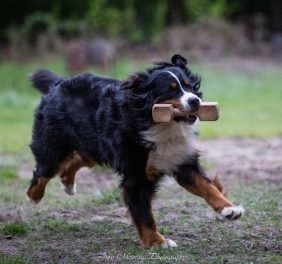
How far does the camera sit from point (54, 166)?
8109mm

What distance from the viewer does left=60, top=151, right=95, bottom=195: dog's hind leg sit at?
8.46 metres

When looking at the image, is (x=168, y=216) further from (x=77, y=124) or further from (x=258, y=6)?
(x=258, y=6)

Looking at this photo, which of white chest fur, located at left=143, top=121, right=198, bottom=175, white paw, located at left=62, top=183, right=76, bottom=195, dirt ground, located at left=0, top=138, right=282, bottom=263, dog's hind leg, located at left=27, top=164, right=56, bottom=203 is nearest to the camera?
dirt ground, located at left=0, top=138, right=282, bottom=263

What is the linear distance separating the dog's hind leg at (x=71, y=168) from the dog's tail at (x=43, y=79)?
2.69 feet

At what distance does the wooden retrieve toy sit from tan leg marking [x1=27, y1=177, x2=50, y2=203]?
7.24 feet

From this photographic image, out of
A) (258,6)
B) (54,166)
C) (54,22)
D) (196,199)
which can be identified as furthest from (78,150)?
(258,6)

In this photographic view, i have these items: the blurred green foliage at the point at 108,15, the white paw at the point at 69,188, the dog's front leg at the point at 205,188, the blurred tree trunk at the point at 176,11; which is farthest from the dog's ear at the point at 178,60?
the blurred tree trunk at the point at 176,11

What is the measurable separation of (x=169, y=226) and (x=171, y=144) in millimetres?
989

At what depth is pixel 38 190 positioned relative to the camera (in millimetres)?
8281

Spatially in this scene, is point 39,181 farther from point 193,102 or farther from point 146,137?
point 193,102

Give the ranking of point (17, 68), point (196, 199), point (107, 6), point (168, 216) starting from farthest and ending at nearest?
point (107, 6), point (17, 68), point (196, 199), point (168, 216)

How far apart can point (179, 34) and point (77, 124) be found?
23181 millimetres

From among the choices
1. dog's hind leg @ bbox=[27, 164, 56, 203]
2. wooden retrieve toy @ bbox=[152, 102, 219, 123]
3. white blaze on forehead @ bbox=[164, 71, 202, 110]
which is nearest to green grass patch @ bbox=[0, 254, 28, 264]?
wooden retrieve toy @ bbox=[152, 102, 219, 123]

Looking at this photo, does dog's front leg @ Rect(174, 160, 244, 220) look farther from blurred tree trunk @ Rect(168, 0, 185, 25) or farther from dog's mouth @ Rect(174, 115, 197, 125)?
blurred tree trunk @ Rect(168, 0, 185, 25)
